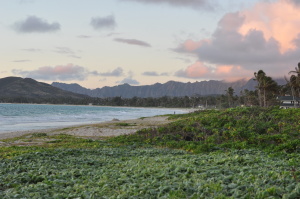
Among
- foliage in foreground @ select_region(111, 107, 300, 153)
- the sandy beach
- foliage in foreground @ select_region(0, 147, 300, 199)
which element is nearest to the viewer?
foliage in foreground @ select_region(0, 147, 300, 199)

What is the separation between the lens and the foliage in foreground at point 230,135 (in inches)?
939

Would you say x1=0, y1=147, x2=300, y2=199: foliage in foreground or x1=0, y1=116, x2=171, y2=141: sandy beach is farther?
x1=0, y1=116, x2=171, y2=141: sandy beach

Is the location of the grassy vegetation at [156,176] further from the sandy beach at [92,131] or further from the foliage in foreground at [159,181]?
the sandy beach at [92,131]

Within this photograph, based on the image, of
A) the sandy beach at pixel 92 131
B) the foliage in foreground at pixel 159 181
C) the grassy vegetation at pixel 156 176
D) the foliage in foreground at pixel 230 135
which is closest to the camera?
the foliage in foreground at pixel 159 181

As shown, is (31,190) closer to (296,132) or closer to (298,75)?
(296,132)

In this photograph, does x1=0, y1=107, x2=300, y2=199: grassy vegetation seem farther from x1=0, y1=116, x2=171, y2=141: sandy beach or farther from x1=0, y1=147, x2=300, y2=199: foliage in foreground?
x1=0, y1=116, x2=171, y2=141: sandy beach

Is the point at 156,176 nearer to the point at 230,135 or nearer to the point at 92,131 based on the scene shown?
the point at 230,135

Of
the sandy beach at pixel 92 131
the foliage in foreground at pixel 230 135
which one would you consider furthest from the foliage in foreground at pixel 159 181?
the sandy beach at pixel 92 131

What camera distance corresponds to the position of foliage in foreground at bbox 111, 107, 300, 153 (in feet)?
78.2

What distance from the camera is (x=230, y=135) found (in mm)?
28359

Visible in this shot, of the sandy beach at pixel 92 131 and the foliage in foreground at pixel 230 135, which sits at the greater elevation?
the foliage in foreground at pixel 230 135

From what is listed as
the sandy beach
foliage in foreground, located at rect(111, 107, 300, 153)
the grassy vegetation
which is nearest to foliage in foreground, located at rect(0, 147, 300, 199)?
the grassy vegetation

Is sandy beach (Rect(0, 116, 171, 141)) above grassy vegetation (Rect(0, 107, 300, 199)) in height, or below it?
below

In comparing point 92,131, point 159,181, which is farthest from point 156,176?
point 92,131
